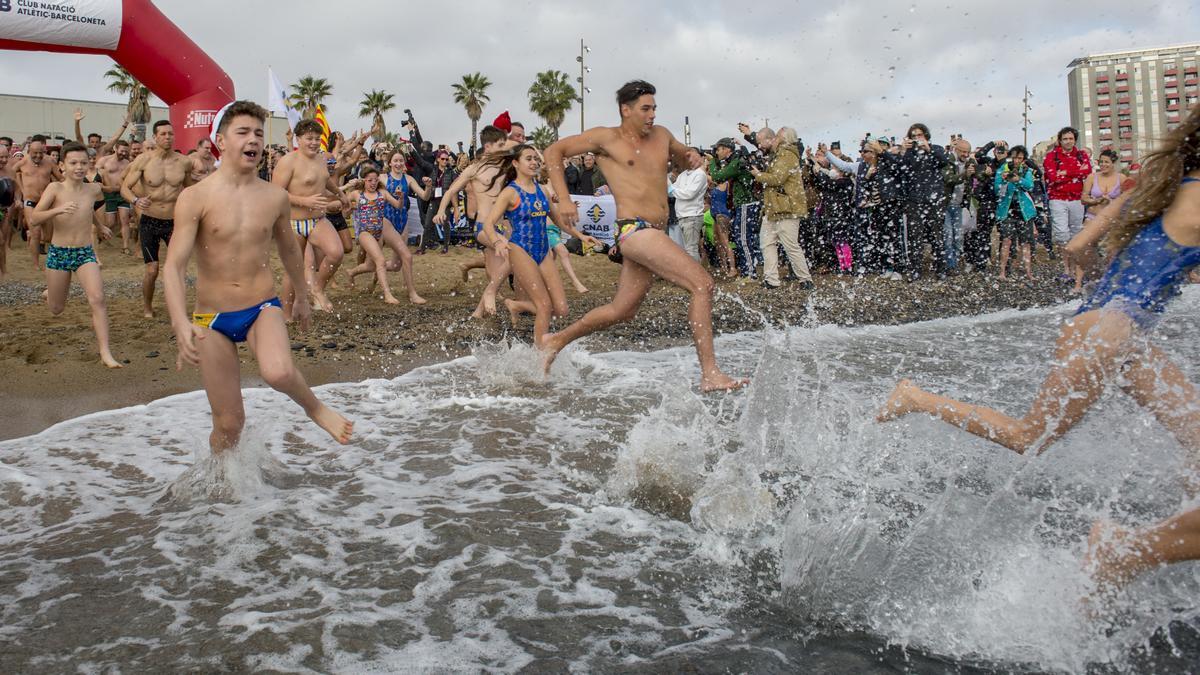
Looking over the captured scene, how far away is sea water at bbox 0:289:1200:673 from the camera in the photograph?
285 cm

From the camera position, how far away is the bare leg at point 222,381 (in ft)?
14.3

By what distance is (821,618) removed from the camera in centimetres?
301

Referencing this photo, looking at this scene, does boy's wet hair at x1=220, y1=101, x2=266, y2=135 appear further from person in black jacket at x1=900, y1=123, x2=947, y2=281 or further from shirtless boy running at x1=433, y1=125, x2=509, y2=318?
person in black jacket at x1=900, y1=123, x2=947, y2=281

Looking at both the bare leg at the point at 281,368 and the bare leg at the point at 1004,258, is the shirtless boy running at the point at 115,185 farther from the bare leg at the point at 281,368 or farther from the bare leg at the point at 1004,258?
the bare leg at the point at 1004,258

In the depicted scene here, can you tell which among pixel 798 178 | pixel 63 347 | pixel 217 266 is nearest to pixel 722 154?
pixel 798 178

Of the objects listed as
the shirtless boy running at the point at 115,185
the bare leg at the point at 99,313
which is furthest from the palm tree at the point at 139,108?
the bare leg at the point at 99,313

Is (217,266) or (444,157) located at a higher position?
(444,157)

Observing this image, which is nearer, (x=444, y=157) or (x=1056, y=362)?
(x=1056, y=362)

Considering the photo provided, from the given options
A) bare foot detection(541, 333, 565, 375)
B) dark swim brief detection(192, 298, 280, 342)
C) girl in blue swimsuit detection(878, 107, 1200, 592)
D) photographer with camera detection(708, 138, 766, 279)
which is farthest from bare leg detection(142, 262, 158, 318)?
girl in blue swimsuit detection(878, 107, 1200, 592)

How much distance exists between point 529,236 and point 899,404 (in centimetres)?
454

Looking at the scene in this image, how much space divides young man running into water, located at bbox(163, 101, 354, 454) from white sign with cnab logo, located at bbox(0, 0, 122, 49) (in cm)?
1057

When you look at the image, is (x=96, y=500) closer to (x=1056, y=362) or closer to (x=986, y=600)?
(x=986, y=600)

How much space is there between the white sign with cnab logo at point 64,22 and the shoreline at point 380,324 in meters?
3.47

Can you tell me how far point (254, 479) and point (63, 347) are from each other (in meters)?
4.56
